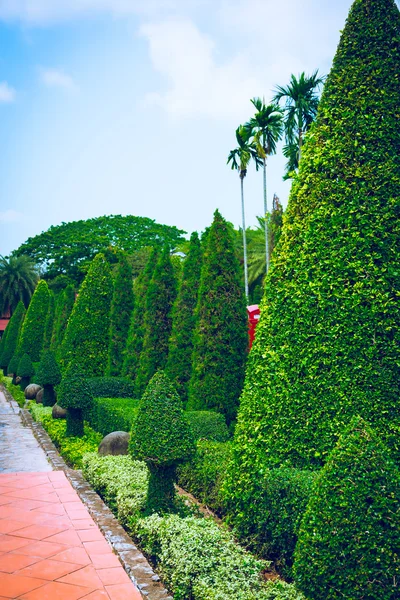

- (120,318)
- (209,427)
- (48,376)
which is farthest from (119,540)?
(120,318)

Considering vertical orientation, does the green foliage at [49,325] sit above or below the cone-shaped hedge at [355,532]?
above

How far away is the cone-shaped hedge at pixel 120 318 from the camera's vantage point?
53.1 ft

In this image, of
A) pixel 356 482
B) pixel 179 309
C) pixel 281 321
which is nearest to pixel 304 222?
pixel 281 321

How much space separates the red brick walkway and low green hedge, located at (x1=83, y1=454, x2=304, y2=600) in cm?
34

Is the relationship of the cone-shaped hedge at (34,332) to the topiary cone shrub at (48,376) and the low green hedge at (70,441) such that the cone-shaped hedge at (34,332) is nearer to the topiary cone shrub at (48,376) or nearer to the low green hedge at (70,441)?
the topiary cone shrub at (48,376)

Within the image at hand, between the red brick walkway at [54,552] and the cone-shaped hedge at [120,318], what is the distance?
8.68 m

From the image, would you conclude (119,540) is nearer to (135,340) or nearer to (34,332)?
(135,340)

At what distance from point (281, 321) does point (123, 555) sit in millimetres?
2770

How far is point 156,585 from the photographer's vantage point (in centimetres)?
444

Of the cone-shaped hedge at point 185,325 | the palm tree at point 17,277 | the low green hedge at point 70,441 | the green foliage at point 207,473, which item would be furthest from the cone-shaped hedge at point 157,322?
the palm tree at point 17,277

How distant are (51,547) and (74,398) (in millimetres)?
5092

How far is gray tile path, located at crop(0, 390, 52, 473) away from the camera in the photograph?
29.9 feet

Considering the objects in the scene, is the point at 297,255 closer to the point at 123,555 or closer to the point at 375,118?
the point at 375,118

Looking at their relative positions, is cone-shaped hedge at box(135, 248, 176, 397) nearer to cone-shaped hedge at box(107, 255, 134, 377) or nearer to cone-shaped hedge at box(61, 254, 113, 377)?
cone-shaped hedge at box(107, 255, 134, 377)
